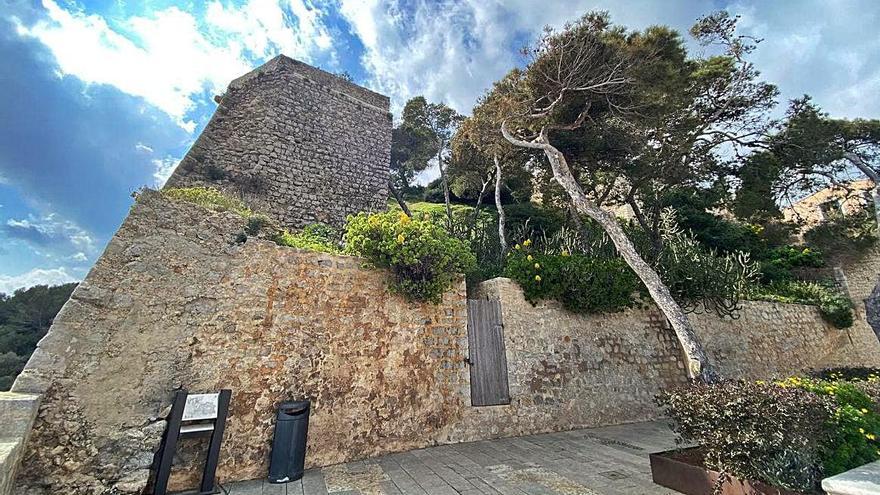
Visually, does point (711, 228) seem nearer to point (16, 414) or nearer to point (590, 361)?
point (590, 361)

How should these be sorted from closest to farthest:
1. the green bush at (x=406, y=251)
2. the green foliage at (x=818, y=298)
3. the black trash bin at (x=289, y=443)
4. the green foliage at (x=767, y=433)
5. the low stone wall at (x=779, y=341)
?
the green foliage at (x=767, y=433) → the black trash bin at (x=289, y=443) → the green bush at (x=406, y=251) → the low stone wall at (x=779, y=341) → the green foliage at (x=818, y=298)

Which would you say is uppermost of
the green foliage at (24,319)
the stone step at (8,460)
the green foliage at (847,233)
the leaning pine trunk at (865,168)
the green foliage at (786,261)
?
the leaning pine trunk at (865,168)

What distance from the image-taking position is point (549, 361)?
5.98 metres

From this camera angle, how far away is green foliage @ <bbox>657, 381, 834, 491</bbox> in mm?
2635

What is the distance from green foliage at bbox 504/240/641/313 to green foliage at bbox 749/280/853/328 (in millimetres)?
5068

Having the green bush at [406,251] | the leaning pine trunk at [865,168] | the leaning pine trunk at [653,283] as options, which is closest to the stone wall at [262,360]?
the green bush at [406,251]

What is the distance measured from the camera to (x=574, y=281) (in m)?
6.48

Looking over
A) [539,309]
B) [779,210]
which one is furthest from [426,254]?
[779,210]

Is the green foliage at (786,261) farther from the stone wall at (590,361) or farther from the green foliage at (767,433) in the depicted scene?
the green foliage at (767,433)

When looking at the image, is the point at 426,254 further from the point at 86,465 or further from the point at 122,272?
the point at 86,465

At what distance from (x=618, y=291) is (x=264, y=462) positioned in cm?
635

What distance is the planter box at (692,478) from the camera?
2.69 m

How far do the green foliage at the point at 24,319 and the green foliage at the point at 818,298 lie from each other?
49.5 ft

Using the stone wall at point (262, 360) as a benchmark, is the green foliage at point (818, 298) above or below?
above
